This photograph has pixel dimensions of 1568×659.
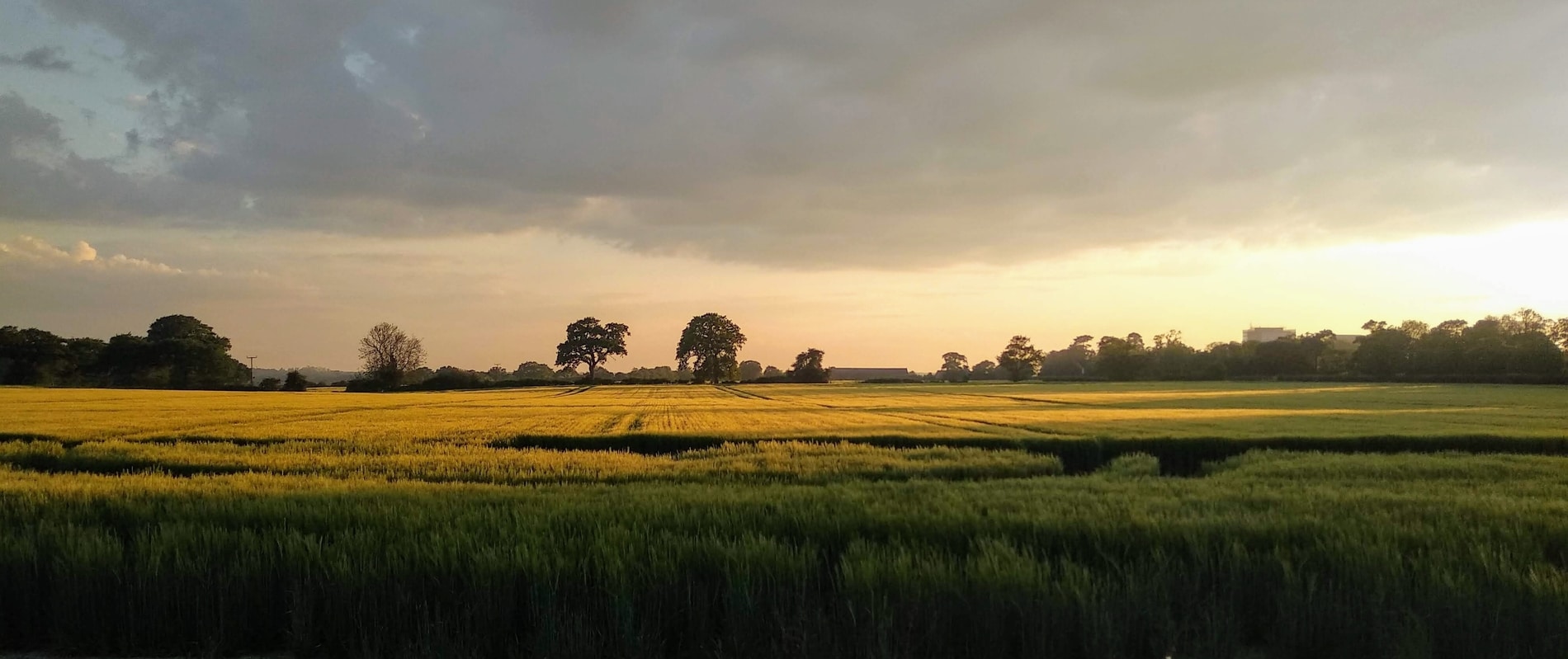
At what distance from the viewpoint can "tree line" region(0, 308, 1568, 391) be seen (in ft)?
266

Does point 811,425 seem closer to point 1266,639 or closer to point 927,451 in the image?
point 927,451

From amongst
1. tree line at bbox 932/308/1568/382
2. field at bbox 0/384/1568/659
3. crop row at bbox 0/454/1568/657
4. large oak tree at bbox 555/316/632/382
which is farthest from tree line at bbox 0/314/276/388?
tree line at bbox 932/308/1568/382

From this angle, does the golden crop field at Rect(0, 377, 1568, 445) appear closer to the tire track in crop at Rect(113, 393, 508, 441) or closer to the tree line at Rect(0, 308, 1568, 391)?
the tire track in crop at Rect(113, 393, 508, 441)

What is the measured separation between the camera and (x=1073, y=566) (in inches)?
217

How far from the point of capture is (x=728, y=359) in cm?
13550

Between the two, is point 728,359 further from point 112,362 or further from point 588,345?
point 112,362

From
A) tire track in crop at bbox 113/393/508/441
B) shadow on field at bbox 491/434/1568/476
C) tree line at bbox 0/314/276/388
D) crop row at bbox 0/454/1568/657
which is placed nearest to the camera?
crop row at bbox 0/454/1568/657

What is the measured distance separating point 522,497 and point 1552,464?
741 inches

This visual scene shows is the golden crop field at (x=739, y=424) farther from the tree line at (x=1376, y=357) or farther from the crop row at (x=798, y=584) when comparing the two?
the tree line at (x=1376, y=357)

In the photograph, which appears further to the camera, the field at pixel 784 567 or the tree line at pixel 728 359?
the tree line at pixel 728 359

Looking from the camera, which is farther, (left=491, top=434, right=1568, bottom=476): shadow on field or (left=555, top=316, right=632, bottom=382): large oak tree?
(left=555, top=316, right=632, bottom=382): large oak tree

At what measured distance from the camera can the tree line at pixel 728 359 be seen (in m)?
81.2

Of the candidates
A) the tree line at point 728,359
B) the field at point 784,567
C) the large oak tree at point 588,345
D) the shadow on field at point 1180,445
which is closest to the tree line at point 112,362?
the tree line at point 728,359

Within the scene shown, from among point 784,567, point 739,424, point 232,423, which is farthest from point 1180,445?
point 232,423
